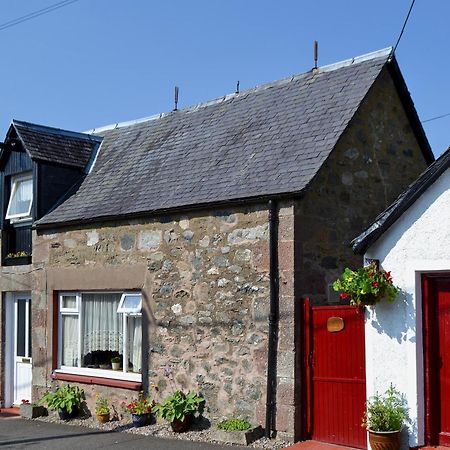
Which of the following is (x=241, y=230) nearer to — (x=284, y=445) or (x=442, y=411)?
(x=284, y=445)

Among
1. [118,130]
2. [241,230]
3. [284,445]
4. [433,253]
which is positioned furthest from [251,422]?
[118,130]

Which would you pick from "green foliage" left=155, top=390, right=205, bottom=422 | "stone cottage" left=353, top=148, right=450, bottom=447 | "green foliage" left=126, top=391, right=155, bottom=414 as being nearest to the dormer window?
"green foliage" left=126, top=391, right=155, bottom=414

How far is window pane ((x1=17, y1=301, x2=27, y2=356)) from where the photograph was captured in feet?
46.5

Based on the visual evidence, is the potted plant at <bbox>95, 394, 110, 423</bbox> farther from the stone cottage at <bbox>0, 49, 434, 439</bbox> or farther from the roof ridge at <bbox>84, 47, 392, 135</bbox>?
the roof ridge at <bbox>84, 47, 392, 135</bbox>

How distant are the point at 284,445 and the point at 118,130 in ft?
28.9

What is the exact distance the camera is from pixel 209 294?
10516 mm

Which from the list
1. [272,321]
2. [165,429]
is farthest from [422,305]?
[165,429]

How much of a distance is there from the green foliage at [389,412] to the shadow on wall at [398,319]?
0.61 meters

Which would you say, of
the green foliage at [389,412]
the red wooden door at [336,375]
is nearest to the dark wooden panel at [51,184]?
the red wooden door at [336,375]

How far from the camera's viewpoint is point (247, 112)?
12820 millimetres

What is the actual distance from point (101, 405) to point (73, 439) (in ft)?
4.06

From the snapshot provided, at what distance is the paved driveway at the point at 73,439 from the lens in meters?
9.74

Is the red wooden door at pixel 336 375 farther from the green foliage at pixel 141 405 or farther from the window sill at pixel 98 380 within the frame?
the window sill at pixel 98 380

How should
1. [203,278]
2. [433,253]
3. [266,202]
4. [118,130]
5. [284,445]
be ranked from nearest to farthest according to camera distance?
1. [433,253]
2. [284,445]
3. [266,202]
4. [203,278]
5. [118,130]
